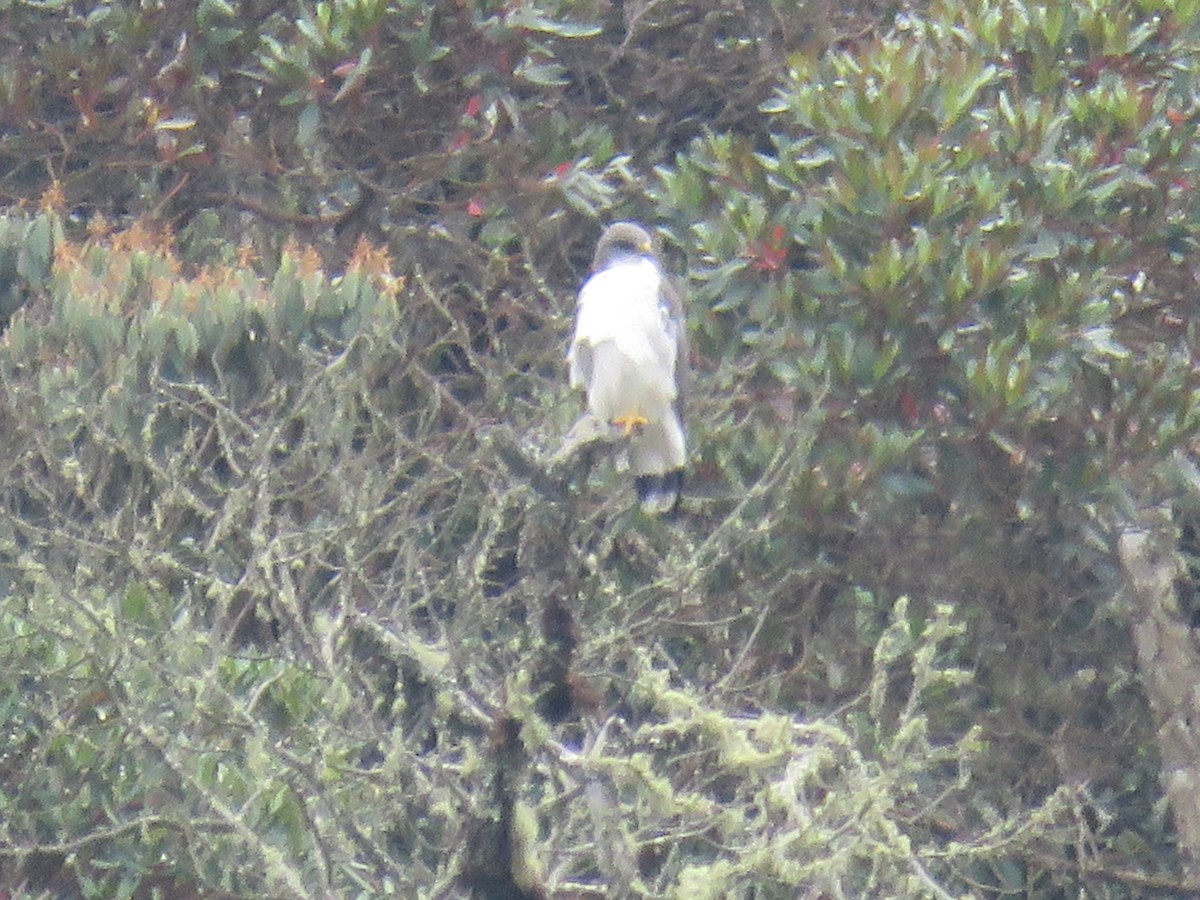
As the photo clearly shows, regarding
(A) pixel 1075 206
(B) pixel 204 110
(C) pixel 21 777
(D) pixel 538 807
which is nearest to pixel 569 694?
(D) pixel 538 807

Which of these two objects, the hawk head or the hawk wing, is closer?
the hawk wing

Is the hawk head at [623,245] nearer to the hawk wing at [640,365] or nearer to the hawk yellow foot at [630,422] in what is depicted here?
the hawk wing at [640,365]

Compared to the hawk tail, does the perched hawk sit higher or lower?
higher

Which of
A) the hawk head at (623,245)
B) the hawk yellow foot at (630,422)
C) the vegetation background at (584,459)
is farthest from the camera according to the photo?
the hawk head at (623,245)

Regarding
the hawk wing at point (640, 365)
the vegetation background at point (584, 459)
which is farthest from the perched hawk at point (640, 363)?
the vegetation background at point (584, 459)

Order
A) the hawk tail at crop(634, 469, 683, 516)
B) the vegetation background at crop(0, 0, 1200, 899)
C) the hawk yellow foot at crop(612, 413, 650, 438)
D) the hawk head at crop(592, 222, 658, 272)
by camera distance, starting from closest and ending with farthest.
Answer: the vegetation background at crop(0, 0, 1200, 899) < the hawk yellow foot at crop(612, 413, 650, 438) < the hawk tail at crop(634, 469, 683, 516) < the hawk head at crop(592, 222, 658, 272)

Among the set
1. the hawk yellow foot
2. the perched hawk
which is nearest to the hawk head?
the perched hawk

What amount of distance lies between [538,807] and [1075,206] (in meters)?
2.56

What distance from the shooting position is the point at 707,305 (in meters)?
5.91

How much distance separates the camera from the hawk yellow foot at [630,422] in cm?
491

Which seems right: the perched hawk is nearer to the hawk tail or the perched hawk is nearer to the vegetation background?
the hawk tail

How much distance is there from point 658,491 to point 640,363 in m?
0.32

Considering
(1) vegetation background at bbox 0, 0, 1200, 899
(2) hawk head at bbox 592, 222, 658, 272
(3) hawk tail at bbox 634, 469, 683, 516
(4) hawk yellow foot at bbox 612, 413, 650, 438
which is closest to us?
(1) vegetation background at bbox 0, 0, 1200, 899

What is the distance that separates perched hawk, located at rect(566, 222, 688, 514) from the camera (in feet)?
17.5
